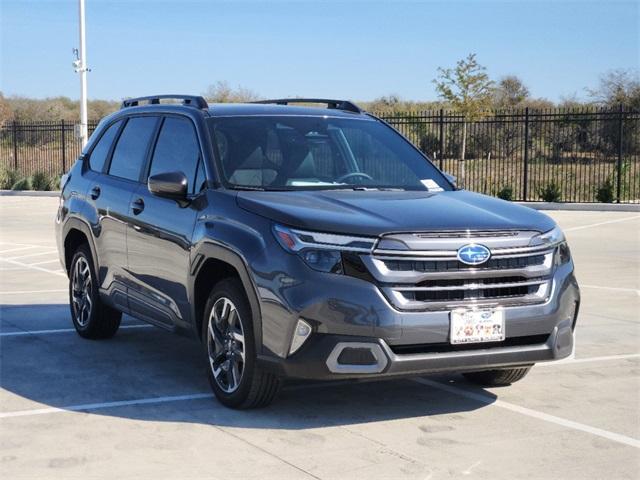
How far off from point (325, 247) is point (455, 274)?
733mm

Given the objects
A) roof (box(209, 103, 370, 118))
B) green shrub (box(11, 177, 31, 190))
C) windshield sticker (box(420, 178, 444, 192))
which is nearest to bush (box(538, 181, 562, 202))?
green shrub (box(11, 177, 31, 190))

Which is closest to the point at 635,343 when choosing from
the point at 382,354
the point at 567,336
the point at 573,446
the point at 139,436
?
Answer: the point at 567,336

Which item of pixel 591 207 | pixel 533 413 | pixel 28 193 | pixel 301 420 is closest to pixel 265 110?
pixel 301 420

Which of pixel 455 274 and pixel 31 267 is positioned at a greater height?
pixel 455 274

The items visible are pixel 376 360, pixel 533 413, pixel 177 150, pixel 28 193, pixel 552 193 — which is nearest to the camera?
pixel 376 360

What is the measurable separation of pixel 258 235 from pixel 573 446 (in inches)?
82.5

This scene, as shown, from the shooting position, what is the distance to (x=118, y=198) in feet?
26.3

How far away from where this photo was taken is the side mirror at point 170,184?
683 cm

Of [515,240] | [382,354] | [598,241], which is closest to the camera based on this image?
[382,354]

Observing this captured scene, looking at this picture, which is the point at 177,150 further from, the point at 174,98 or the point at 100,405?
the point at 100,405

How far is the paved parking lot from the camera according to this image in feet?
17.6

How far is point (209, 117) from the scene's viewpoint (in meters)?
7.28

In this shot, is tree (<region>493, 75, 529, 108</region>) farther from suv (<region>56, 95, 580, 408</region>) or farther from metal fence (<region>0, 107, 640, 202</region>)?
suv (<region>56, 95, 580, 408</region>)

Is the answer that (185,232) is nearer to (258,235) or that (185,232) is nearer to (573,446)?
(258,235)
